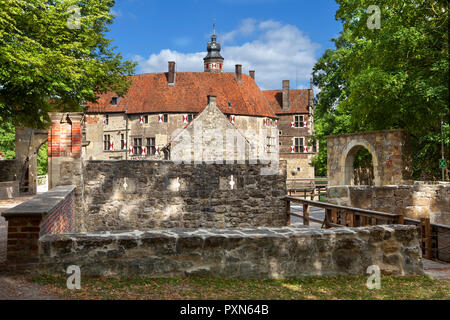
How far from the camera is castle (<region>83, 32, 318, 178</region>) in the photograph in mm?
43156

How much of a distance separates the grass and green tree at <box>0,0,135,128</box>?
37.7 feet

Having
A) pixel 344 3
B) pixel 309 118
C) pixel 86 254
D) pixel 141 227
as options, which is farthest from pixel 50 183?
pixel 309 118

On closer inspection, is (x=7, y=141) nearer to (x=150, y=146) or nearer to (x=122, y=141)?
(x=122, y=141)

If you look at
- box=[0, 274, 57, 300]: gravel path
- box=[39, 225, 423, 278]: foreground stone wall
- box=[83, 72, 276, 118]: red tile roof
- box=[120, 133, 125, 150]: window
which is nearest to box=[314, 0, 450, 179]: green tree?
box=[39, 225, 423, 278]: foreground stone wall

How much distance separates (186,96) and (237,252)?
40.1m

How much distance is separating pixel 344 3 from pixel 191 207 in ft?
39.5

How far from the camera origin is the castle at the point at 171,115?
1699 inches

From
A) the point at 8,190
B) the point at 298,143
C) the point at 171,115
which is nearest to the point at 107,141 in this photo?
the point at 171,115

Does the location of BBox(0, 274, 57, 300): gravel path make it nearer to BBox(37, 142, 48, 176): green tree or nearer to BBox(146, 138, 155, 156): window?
BBox(146, 138, 155, 156): window

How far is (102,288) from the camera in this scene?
4598 mm

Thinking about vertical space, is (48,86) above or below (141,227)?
above

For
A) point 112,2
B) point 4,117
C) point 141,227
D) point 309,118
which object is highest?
point 112,2

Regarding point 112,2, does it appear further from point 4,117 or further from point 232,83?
point 232,83
